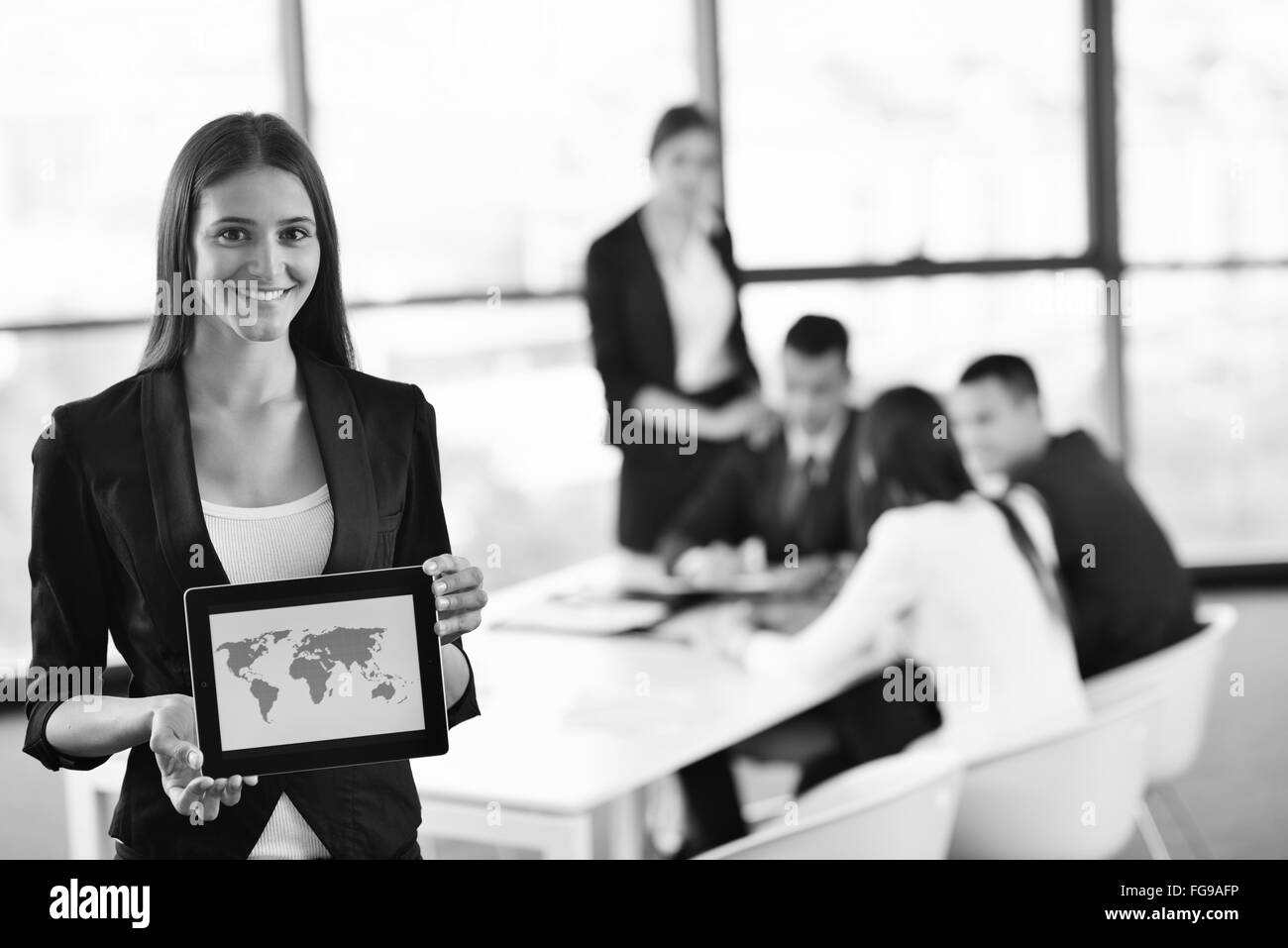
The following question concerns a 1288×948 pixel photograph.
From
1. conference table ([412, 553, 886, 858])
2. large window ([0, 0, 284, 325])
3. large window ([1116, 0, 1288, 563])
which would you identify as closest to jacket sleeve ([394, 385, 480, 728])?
conference table ([412, 553, 886, 858])

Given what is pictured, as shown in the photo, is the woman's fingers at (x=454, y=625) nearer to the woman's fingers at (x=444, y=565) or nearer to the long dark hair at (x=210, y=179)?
the woman's fingers at (x=444, y=565)

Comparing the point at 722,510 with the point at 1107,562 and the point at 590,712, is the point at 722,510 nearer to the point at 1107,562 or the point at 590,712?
the point at 1107,562

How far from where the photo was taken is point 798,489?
3359mm

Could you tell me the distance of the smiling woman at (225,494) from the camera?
1313 millimetres

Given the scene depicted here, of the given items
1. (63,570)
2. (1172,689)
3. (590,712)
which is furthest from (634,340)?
(63,570)

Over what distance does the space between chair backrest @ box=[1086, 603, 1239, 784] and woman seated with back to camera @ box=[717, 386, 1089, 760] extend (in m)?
0.18

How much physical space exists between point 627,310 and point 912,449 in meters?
1.11

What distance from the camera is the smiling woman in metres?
1.31

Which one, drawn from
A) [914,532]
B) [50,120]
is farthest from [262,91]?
[914,532]

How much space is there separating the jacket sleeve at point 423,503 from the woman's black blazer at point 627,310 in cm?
200

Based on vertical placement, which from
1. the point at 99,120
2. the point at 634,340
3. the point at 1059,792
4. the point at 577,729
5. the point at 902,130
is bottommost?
the point at 1059,792

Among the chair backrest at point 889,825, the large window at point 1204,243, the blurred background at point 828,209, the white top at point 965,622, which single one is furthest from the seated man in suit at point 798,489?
the large window at point 1204,243

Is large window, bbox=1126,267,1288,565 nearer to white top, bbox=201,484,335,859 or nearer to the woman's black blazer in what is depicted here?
the woman's black blazer
